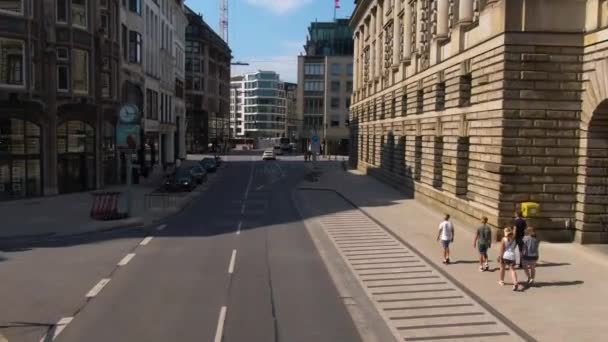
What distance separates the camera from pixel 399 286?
17.2 meters

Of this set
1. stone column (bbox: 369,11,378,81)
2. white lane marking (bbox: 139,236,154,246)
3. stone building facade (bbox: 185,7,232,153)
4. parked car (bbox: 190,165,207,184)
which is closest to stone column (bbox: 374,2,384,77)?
stone column (bbox: 369,11,378,81)

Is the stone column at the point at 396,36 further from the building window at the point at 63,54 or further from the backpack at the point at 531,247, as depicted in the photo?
the backpack at the point at 531,247

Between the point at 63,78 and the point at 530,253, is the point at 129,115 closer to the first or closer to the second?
the point at 63,78

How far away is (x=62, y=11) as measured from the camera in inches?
1566

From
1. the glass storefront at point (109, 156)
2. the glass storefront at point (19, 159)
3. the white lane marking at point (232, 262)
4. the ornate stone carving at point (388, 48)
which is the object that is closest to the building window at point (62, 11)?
the glass storefront at point (19, 159)

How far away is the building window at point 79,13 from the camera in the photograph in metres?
40.4

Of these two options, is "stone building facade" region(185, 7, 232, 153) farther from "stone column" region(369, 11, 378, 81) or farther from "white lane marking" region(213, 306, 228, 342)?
"white lane marking" region(213, 306, 228, 342)

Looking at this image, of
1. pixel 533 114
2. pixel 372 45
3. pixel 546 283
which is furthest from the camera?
pixel 372 45

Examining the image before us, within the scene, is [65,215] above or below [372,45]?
below

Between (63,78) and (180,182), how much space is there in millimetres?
10210

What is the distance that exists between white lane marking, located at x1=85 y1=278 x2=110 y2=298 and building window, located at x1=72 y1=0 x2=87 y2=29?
Answer: 2741 centimetres

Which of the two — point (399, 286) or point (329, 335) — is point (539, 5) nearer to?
point (399, 286)

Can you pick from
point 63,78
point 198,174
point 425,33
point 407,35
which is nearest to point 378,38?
point 407,35

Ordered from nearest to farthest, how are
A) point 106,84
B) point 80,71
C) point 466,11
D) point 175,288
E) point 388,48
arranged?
point 175,288
point 466,11
point 80,71
point 106,84
point 388,48
